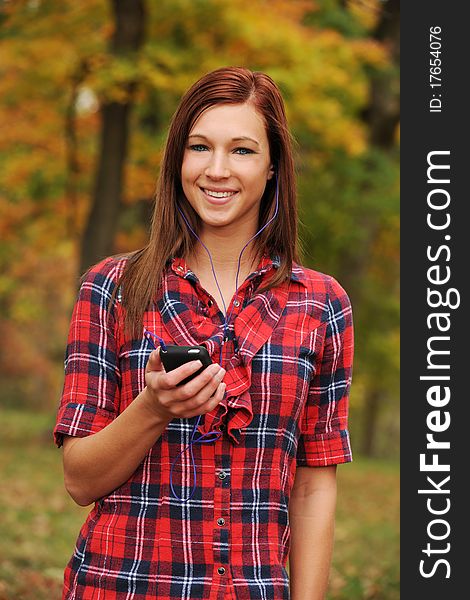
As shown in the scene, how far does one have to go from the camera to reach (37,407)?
32.9 m

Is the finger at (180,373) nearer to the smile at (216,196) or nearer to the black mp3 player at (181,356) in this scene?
the black mp3 player at (181,356)

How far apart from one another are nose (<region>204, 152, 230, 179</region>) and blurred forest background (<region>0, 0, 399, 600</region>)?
4.02 metres

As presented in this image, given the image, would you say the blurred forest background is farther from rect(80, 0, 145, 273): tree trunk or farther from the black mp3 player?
the black mp3 player

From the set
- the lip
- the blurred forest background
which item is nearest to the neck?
the lip

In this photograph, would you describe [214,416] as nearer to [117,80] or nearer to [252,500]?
[252,500]

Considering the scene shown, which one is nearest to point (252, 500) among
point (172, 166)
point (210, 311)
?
point (210, 311)

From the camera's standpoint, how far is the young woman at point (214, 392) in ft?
8.20

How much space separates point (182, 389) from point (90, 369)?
444mm

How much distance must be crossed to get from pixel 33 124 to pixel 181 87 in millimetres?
4276

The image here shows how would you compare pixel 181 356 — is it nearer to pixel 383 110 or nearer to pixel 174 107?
pixel 174 107

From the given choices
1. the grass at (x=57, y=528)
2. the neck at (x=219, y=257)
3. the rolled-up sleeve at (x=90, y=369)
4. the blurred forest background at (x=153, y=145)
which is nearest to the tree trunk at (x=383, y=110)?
the blurred forest background at (x=153, y=145)

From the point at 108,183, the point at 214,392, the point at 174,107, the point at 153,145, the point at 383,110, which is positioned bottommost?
the point at 214,392

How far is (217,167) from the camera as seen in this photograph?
8.74 ft

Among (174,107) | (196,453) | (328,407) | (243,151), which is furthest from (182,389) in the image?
(174,107)
